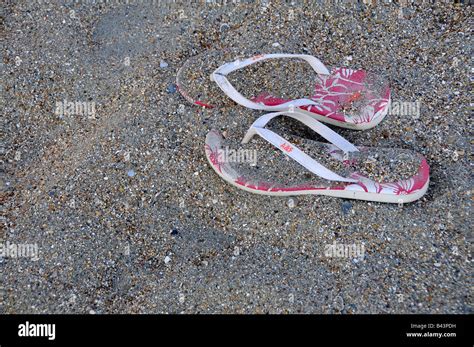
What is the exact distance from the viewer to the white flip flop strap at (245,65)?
90.0 inches

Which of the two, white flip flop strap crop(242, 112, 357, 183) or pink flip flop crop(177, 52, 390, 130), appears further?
pink flip flop crop(177, 52, 390, 130)

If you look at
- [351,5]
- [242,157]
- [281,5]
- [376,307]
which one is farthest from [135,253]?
[351,5]

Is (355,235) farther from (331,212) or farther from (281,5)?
(281,5)

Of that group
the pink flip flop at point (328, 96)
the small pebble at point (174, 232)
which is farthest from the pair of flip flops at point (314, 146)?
the small pebble at point (174, 232)

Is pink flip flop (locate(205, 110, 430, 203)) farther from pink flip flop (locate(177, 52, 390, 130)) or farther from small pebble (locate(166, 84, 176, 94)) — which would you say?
small pebble (locate(166, 84, 176, 94))

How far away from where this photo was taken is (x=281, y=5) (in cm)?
270

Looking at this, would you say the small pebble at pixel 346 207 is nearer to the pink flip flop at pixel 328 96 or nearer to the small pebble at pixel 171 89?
the pink flip flop at pixel 328 96

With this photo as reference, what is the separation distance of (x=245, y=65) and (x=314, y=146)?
0.52m

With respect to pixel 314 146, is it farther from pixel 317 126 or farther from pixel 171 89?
pixel 171 89

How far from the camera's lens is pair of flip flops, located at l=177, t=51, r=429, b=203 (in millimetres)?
2008

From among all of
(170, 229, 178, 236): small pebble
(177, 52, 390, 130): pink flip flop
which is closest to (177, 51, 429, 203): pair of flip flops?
(177, 52, 390, 130): pink flip flop

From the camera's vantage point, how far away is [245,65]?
2.35m

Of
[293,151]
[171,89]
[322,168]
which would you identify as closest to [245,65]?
[171,89]
